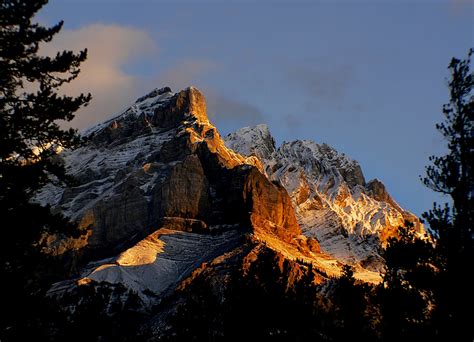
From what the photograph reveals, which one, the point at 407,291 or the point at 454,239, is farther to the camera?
the point at 407,291

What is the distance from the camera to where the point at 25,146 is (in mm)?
38469

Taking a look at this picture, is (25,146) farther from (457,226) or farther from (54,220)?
(457,226)

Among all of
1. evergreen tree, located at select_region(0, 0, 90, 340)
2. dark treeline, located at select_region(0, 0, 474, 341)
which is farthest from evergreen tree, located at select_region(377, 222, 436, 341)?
evergreen tree, located at select_region(0, 0, 90, 340)

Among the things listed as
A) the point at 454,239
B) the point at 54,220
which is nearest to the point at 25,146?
the point at 54,220

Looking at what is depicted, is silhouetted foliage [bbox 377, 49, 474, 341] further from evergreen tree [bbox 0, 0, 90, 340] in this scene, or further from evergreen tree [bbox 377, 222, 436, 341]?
evergreen tree [bbox 0, 0, 90, 340]

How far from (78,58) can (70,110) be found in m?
2.78

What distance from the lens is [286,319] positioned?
60250mm

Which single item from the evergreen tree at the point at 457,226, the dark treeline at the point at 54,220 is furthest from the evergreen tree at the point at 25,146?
the evergreen tree at the point at 457,226

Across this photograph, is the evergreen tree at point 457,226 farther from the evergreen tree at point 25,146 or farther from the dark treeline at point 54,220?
the evergreen tree at point 25,146

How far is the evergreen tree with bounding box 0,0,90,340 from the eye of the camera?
37531mm

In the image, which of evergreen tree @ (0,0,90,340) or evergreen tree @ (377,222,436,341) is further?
evergreen tree @ (377,222,436,341)

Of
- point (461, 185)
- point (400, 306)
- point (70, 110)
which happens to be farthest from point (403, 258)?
point (70, 110)

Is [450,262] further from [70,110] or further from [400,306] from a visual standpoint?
[70,110]

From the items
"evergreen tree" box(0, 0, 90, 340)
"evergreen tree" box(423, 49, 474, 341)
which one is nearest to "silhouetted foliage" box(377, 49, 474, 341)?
"evergreen tree" box(423, 49, 474, 341)
